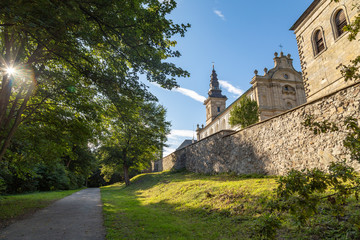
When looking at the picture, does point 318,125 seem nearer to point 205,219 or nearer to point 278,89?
point 205,219

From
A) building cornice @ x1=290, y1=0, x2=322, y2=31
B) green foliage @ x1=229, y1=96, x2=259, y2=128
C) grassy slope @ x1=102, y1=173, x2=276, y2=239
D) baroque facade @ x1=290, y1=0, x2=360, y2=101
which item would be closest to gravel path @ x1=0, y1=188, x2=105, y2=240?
grassy slope @ x1=102, y1=173, x2=276, y2=239

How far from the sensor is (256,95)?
36250mm

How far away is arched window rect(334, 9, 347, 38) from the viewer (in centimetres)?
1360

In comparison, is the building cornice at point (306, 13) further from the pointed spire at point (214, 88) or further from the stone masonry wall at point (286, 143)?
the pointed spire at point (214, 88)

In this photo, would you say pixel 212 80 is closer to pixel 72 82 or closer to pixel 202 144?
pixel 202 144

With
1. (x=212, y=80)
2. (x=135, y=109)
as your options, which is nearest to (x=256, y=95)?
(x=212, y=80)

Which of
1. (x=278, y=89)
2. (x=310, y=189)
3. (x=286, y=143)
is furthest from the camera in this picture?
(x=278, y=89)

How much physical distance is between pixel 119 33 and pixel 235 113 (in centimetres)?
2352

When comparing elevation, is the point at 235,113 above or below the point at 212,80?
below

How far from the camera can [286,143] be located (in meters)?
9.18

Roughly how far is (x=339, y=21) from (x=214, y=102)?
45500mm

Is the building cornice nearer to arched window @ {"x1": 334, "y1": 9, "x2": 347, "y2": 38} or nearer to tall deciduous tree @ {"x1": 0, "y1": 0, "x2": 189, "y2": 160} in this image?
arched window @ {"x1": 334, "y1": 9, "x2": 347, "y2": 38}

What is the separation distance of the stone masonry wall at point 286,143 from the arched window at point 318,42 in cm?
975

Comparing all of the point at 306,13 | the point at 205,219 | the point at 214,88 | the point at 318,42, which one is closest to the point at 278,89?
the point at 306,13
